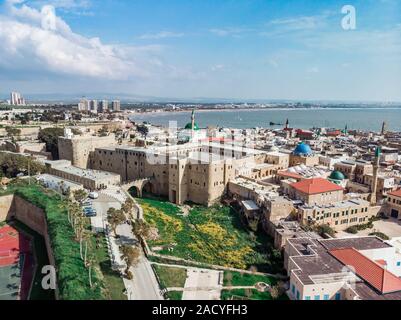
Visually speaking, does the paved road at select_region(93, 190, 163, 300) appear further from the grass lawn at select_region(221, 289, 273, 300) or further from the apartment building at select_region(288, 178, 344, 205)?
the apartment building at select_region(288, 178, 344, 205)

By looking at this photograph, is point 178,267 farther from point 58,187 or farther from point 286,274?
point 58,187

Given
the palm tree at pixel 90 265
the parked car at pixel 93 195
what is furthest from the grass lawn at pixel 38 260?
the parked car at pixel 93 195

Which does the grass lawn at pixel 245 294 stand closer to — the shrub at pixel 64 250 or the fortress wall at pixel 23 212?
the shrub at pixel 64 250

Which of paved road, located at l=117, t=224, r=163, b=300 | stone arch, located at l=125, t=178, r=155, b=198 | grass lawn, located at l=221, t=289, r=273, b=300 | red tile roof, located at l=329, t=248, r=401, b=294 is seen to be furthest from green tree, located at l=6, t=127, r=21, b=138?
red tile roof, located at l=329, t=248, r=401, b=294

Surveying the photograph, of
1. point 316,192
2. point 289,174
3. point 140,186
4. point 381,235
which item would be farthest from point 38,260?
point 289,174

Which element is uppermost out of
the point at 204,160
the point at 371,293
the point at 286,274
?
the point at 204,160

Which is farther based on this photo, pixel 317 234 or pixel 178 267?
pixel 317 234

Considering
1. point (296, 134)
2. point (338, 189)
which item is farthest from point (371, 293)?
point (296, 134)
